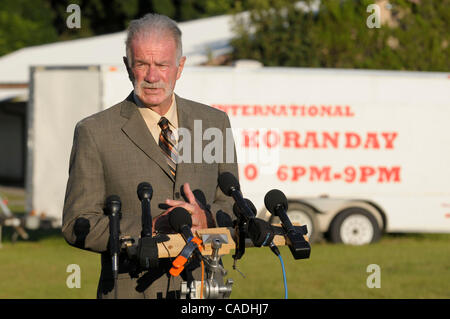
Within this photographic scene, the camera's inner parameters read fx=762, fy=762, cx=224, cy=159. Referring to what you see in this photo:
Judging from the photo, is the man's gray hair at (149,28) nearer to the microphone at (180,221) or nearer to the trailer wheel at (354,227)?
the microphone at (180,221)

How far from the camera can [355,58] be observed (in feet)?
74.2

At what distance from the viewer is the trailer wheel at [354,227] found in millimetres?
15906

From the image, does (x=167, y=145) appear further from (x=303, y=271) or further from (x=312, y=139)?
(x=312, y=139)

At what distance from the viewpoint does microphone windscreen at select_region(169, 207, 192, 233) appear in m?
2.78

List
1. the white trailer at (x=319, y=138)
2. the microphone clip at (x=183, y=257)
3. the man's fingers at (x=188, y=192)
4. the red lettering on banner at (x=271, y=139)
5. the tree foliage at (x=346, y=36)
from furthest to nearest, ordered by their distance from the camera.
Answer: the tree foliage at (x=346, y=36)
the red lettering on banner at (x=271, y=139)
the white trailer at (x=319, y=138)
the man's fingers at (x=188, y=192)
the microphone clip at (x=183, y=257)

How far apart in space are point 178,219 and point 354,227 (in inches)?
535

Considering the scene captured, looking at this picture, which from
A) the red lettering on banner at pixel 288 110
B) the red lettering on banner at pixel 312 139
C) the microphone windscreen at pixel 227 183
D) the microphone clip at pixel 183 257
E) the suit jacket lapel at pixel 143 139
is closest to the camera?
the microphone clip at pixel 183 257

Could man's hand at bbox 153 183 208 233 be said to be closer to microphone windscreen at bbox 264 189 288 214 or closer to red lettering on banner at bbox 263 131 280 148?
microphone windscreen at bbox 264 189 288 214

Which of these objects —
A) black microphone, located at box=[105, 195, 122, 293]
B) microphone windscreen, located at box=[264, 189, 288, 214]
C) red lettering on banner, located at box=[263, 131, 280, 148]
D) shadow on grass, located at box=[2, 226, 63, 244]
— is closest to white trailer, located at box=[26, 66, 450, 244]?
red lettering on banner, located at box=[263, 131, 280, 148]

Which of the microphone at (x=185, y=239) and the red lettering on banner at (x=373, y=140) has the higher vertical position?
the red lettering on banner at (x=373, y=140)

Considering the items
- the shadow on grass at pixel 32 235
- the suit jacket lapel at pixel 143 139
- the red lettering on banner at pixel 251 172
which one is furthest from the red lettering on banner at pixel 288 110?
the suit jacket lapel at pixel 143 139

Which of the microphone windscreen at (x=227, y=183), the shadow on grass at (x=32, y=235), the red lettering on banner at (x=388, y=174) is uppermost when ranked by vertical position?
the microphone windscreen at (x=227, y=183)

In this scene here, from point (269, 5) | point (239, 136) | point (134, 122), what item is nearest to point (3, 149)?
point (269, 5)

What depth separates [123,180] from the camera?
3.42m
